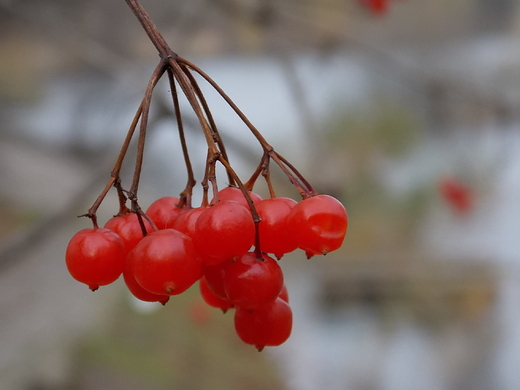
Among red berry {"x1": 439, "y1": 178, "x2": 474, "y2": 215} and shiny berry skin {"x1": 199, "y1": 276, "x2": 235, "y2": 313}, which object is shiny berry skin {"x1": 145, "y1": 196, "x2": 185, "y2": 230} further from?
red berry {"x1": 439, "y1": 178, "x2": 474, "y2": 215}

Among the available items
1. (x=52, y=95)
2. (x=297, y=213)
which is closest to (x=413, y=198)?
(x=52, y=95)

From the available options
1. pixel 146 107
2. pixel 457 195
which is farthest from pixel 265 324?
pixel 457 195

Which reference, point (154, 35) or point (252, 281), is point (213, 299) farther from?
point (154, 35)

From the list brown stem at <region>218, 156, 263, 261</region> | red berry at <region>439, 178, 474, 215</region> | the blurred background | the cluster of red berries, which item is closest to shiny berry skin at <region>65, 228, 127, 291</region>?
the cluster of red berries

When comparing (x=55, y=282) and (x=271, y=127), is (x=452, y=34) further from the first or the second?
(x=55, y=282)

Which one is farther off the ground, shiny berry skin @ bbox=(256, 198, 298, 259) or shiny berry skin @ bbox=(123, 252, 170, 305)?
shiny berry skin @ bbox=(256, 198, 298, 259)

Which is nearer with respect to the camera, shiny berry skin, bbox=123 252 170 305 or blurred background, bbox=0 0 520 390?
shiny berry skin, bbox=123 252 170 305
